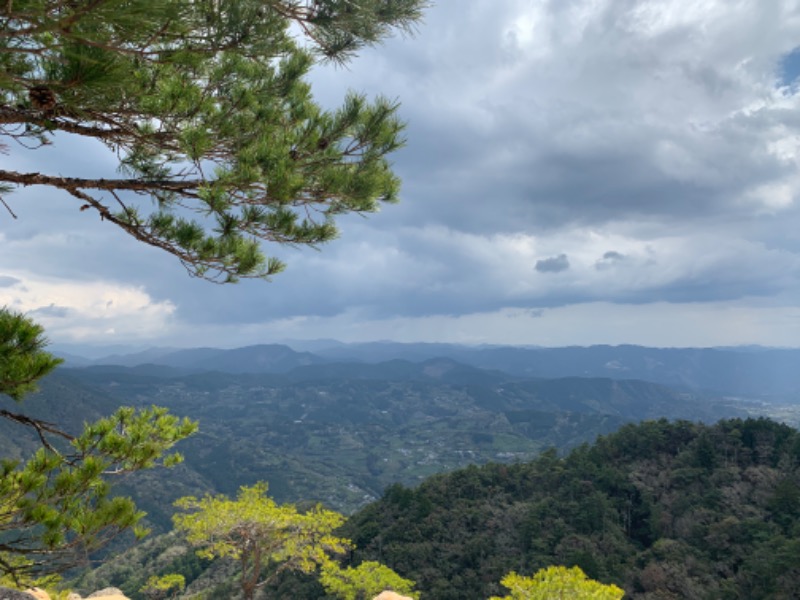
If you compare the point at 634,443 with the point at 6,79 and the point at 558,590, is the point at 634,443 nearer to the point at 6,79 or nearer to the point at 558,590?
the point at 558,590

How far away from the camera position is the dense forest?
30.8 metres

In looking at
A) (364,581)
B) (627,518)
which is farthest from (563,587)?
(627,518)

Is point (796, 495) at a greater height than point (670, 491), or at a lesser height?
greater

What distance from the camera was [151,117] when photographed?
3.89 meters

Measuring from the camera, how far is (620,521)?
42.4 metres

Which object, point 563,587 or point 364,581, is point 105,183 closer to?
point 563,587

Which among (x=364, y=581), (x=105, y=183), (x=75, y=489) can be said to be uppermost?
(x=105, y=183)

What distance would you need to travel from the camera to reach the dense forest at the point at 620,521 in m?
30.8

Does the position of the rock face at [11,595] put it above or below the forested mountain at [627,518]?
above

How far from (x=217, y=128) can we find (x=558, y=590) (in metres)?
8.83

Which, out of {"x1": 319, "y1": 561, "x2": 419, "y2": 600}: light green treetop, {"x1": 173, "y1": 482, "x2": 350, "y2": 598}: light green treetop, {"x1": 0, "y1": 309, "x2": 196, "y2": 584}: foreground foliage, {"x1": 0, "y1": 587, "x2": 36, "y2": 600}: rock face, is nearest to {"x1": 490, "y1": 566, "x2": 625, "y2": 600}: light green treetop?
{"x1": 173, "y1": 482, "x2": 350, "y2": 598}: light green treetop

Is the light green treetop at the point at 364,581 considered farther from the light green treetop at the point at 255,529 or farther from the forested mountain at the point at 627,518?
the forested mountain at the point at 627,518

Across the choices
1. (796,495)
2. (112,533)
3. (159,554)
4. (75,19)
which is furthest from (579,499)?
(159,554)

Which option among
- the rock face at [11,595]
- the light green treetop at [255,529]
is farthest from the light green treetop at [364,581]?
the rock face at [11,595]
